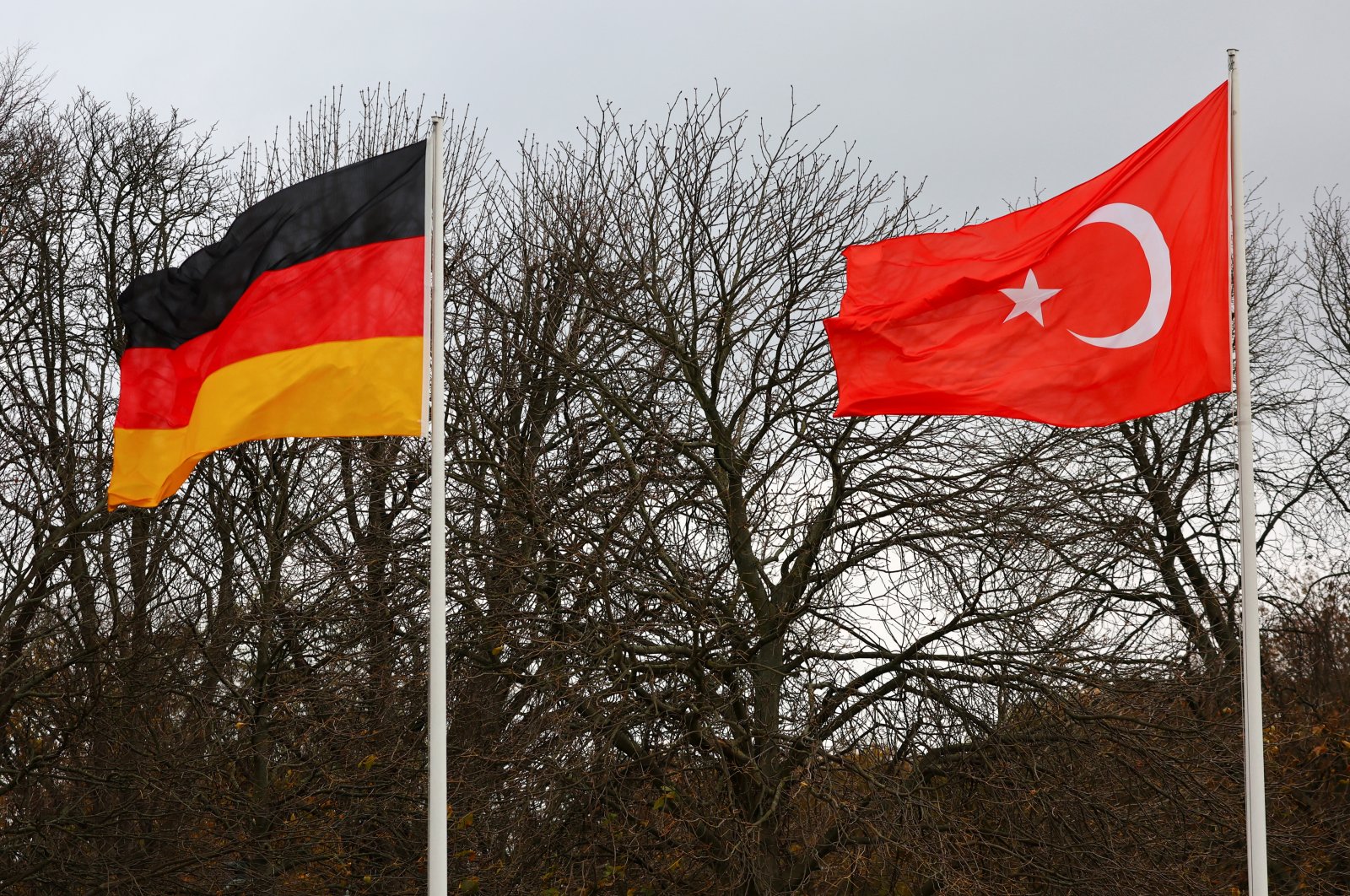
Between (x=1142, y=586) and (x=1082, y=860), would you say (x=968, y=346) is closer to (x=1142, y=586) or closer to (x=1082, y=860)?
(x=1082, y=860)

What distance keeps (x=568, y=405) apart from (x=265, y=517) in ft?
17.2

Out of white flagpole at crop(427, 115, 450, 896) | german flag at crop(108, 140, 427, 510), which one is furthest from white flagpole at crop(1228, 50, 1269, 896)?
german flag at crop(108, 140, 427, 510)

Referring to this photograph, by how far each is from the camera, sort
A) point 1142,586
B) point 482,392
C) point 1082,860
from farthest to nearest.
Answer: point 1142,586, point 482,392, point 1082,860

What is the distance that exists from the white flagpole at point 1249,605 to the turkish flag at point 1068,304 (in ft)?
0.70

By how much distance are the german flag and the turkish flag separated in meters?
2.48

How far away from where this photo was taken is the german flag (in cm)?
777

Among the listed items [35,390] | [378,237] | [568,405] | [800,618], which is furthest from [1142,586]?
[35,390]

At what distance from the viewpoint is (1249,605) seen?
7.41 meters

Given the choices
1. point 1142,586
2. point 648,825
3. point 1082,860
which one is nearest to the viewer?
point 1082,860

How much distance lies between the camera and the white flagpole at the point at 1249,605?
7.13 meters

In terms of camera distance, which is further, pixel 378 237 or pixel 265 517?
pixel 265 517

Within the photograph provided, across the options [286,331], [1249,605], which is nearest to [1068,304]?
[1249,605]

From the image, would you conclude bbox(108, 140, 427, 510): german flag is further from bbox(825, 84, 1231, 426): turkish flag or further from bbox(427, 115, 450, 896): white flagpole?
bbox(825, 84, 1231, 426): turkish flag

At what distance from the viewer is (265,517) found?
58.7ft
